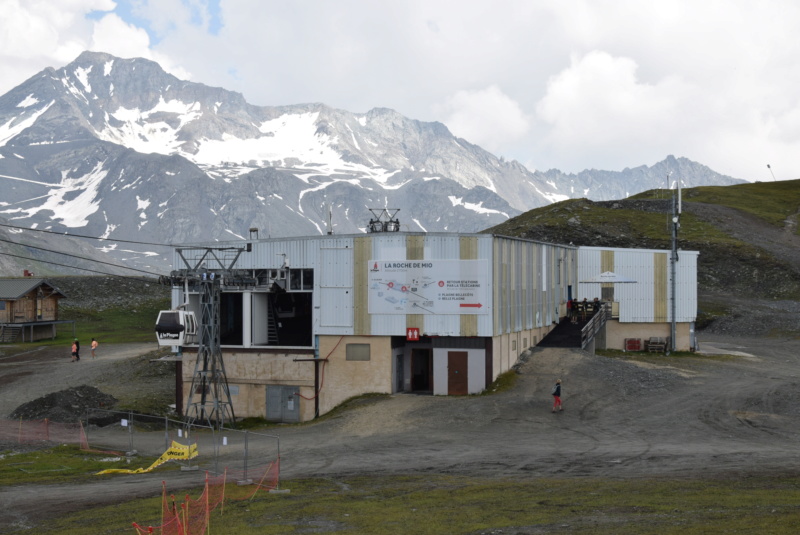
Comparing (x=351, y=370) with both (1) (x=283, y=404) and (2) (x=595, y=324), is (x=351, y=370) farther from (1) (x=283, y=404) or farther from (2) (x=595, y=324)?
(2) (x=595, y=324)

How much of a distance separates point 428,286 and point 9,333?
6029cm

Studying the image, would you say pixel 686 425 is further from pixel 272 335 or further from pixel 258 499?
pixel 272 335

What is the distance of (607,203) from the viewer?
136 meters

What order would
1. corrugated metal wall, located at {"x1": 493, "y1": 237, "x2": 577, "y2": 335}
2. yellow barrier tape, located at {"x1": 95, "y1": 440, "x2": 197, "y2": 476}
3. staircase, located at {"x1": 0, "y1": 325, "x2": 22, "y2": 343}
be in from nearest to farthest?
yellow barrier tape, located at {"x1": 95, "y1": 440, "x2": 197, "y2": 476} → corrugated metal wall, located at {"x1": 493, "y1": 237, "x2": 577, "y2": 335} → staircase, located at {"x1": 0, "y1": 325, "x2": 22, "y2": 343}

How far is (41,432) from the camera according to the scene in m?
40.3

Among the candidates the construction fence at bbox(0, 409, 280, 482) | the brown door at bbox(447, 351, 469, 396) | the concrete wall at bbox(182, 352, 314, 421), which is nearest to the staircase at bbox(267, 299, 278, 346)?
the concrete wall at bbox(182, 352, 314, 421)

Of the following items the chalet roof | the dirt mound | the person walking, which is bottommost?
the dirt mound

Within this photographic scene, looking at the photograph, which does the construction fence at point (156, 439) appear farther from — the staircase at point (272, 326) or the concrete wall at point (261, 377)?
the staircase at point (272, 326)

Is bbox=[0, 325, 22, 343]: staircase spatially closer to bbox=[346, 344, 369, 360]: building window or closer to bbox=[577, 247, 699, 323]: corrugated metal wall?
bbox=[346, 344, 369, 360]: building window

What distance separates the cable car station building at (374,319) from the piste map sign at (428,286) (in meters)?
0.05

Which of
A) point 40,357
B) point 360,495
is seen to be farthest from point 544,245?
point 40,357

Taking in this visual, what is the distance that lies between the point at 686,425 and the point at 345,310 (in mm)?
18901

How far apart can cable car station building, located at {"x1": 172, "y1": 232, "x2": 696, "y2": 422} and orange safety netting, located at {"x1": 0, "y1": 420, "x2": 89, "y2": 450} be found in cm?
782

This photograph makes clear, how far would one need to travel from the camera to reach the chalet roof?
84938 millimetres
